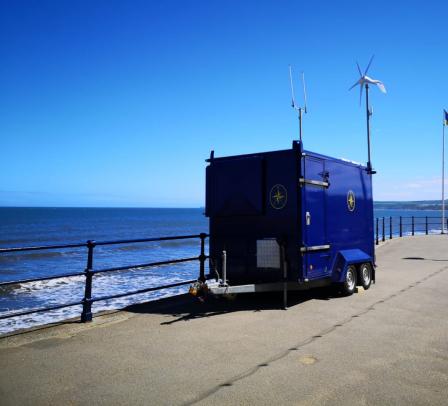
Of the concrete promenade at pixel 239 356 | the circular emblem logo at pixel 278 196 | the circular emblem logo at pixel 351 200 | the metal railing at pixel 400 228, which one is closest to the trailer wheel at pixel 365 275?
the concrete promenade at pixel 239 356

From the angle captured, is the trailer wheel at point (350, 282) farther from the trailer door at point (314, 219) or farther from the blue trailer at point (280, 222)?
the trailer door at point (314, 219)

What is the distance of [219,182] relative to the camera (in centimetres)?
818

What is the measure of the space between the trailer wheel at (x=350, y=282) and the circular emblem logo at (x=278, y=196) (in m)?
2.12

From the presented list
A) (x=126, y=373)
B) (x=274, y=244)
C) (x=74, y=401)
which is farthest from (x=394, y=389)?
(x=274, y=244)

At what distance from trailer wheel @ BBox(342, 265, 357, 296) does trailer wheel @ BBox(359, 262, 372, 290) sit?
248 millimetres

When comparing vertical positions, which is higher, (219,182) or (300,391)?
(219,182)

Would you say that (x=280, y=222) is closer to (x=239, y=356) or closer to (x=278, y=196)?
(x=278, y=196)

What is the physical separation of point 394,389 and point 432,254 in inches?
533

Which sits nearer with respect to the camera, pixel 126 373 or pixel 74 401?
pixel 74 401

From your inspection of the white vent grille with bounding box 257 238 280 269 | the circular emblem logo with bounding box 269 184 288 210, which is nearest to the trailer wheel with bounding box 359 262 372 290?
the white vent grille with bounding box 257 238 280 269

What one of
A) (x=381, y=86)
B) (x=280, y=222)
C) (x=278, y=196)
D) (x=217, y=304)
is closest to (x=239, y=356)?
(x=217, y=304)

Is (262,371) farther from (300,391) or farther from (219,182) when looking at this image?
(219,182)

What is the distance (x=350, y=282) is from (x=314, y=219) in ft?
6.11

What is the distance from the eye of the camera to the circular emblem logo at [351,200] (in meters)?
8.88
